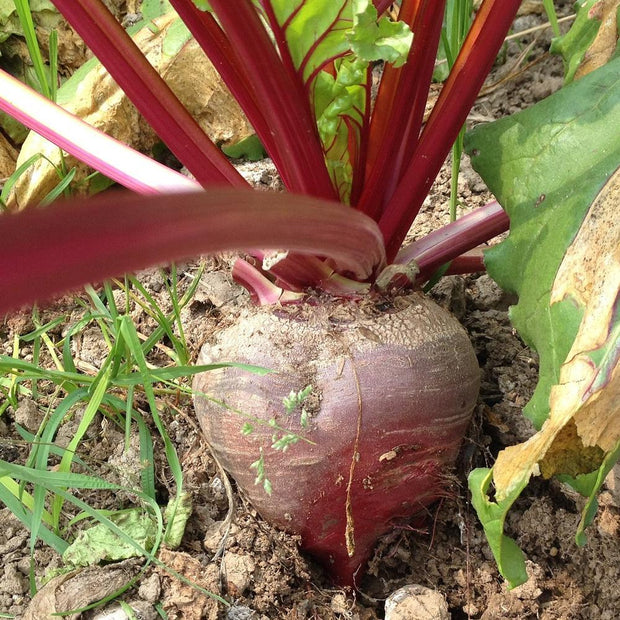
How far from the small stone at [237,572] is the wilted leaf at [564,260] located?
1.54 feet

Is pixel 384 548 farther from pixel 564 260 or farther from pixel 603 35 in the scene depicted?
pixel 603 35

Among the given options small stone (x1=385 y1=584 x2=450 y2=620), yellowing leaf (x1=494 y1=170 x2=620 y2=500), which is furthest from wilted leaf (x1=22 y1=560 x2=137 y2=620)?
yellowing leaf (x1=494 y1=170 x2=620 y2=500)

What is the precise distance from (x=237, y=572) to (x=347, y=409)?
310 mm

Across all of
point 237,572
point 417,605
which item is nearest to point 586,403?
point 417,605

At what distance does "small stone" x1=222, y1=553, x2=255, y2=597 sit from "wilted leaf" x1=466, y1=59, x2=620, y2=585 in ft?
1.54

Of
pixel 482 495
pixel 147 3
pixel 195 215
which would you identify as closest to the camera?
pixel 195 215

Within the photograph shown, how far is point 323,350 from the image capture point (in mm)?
1086

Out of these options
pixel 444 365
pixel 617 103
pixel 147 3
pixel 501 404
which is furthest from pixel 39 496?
pixel 147 3

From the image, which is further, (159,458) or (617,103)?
(159,458)

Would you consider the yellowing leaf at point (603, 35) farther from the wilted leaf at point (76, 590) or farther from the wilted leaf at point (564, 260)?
the wilted leaf at point (76, 590)

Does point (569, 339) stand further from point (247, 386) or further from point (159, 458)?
point (159, 458)

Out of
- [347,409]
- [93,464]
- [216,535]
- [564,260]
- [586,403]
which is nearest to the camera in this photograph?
[586,403]

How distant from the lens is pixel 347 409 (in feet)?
3.47

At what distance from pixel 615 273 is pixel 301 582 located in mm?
700
